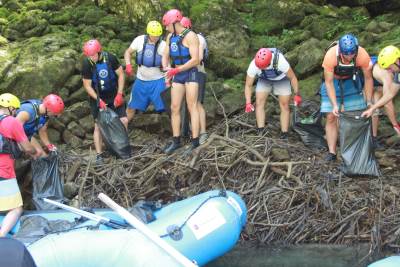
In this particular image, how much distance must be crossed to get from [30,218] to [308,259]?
3065mm

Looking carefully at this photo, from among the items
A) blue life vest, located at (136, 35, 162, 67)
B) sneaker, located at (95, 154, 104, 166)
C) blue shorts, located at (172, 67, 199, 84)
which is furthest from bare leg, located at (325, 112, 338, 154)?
sneaker, located at (95, 154, 104, 166)

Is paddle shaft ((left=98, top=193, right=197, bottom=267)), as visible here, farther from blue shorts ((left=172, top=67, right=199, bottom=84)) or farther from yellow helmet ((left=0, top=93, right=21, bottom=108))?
blue shorts ((left=172, top=67, right=199, bottom=84))

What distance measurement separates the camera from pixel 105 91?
880 centimetres

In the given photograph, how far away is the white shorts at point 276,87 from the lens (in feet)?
28.1

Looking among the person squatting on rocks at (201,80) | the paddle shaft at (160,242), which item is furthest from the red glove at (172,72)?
the paddle shaft at (160,242)

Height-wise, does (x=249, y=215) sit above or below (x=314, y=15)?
below

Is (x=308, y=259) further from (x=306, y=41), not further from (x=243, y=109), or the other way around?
(x=306, y=41)

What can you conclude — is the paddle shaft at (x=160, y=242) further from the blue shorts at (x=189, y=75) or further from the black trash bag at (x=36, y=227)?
the blue shorts at (x=189, y=75)

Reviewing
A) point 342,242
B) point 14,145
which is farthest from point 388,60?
point 14,145

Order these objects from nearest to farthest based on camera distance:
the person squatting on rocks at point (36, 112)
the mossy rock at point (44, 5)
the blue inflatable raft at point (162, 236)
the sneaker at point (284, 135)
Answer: the blue inflatable raft at point (162, 236) → the person squatting on rocks at point (36, 112) → the sneaker at point (284, 135) → the mossy rock at point (44, 5)

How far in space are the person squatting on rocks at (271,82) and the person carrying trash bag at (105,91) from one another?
1.74 m

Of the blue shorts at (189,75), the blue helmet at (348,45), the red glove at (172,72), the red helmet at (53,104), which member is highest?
the blue helmet at (348,45)

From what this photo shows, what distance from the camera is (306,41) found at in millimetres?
10672

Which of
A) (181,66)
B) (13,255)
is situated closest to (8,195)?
(181,66)
